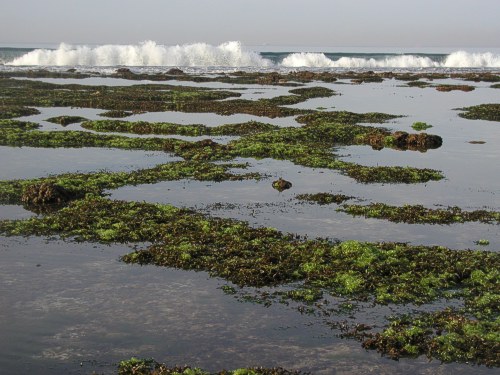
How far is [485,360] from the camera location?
1212cm

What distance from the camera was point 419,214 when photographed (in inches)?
878

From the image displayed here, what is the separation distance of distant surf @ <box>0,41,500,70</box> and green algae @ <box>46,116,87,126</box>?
124 m

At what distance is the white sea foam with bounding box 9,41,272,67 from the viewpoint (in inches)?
6590

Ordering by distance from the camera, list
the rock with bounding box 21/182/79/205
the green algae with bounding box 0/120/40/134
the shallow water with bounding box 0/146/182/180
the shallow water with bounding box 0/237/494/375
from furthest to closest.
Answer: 1. the green algae with bounding box 0/120/40/134
2. the shallow water with bounding box 0/146/182/180
3. the rock with bounding box 21/182/79/205
4. the shallow water with bounding box 0/237/494/375

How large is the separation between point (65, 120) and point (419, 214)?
110ft

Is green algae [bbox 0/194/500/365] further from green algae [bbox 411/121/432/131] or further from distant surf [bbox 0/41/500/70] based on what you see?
distant surf [bbox 0/41/500/70]

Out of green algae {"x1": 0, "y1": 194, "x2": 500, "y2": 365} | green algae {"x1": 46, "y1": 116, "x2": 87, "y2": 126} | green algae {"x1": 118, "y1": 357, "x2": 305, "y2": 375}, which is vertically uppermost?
green algae {"x1": 46, "y1": 116, "x2": 87, "y2": 126}

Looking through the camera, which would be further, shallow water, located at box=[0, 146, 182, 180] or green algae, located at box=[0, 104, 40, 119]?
green algae, located at box=[0, 104, 40, 119]

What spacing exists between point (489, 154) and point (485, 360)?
2598cm

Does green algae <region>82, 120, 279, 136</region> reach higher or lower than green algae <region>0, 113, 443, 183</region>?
higher

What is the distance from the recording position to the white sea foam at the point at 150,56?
16738cm

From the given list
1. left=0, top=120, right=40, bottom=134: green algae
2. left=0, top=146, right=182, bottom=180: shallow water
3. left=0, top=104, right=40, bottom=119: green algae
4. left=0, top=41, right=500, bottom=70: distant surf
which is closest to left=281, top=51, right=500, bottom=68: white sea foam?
left=0, top=41, right=500, bottom=70: distant surf

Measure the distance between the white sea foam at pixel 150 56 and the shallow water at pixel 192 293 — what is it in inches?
5791

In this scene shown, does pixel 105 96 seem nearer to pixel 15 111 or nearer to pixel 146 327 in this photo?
pixel 15 111
